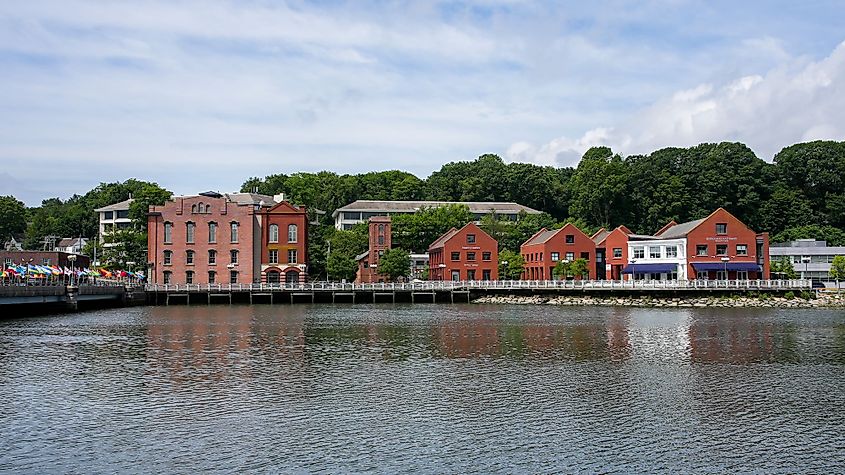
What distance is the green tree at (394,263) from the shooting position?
318 feet

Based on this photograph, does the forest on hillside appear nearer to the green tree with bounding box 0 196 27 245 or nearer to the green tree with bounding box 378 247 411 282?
the green tree with bounding box 0 196 27 245

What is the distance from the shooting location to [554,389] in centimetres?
2652

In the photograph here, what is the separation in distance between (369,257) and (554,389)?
7767 centimetres

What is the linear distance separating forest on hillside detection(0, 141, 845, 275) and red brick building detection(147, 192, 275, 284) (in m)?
9.64

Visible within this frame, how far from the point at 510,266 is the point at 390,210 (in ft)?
130

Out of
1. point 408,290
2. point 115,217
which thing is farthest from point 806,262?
point 115,217

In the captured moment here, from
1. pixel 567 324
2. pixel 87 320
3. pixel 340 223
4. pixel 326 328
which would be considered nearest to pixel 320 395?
pixel 326 328

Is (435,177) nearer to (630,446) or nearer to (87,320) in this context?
(87,320)

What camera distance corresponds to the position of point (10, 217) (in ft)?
479

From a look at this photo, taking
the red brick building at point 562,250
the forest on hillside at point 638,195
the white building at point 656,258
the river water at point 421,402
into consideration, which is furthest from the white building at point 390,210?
the river water at point 421,402

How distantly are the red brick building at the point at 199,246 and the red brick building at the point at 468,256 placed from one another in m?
19.8

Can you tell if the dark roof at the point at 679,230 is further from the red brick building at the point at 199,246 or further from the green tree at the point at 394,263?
the red brick building at the point at 199,246

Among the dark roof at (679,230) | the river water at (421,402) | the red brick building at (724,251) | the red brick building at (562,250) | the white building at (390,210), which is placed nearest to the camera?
the river water at (421,402)

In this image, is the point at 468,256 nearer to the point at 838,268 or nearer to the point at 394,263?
the point at 394,263
